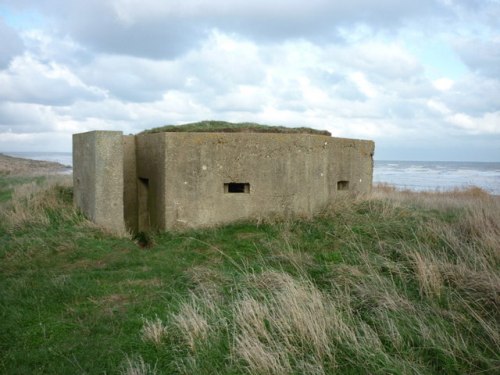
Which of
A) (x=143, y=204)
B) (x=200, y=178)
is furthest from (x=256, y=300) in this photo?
(x=143, y=204)

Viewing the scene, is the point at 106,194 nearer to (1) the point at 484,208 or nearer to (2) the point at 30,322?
(2) the point at 30,322

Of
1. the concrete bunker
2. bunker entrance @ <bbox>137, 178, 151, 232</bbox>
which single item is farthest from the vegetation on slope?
bunker entrance @ <bbox>137, 178, 151, 232</bbox>

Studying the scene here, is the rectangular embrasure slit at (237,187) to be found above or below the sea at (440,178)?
above

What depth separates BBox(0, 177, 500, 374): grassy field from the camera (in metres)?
3.39

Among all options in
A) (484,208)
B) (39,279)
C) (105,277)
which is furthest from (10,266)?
(484,208)

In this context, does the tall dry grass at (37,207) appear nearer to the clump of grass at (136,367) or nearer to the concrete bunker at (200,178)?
the concrete bunker at (200,178)

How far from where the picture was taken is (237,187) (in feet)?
25.7

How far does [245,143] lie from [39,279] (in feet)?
12.0

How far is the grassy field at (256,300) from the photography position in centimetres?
339

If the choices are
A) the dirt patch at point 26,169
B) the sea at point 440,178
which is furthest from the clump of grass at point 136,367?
the dirt patch at point 26,169

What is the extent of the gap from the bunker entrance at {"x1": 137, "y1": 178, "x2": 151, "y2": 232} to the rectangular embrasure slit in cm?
152

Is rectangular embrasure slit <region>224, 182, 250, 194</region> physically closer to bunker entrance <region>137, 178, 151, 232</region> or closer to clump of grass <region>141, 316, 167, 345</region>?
bunker entrance <region>137, 178, 151, 232</region>

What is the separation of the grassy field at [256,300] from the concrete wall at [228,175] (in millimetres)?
465

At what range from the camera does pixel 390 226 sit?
6.84 meters
